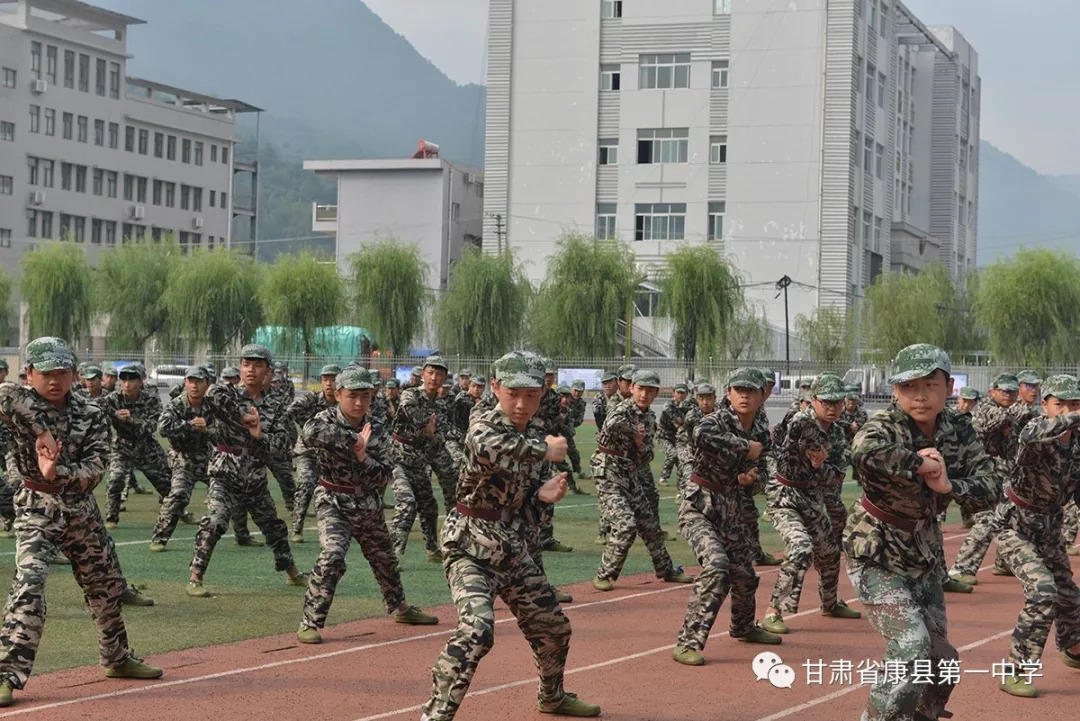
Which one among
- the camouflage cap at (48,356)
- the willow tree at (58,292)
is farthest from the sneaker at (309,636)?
the willow tree at (58,292)

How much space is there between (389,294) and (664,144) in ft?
60.0

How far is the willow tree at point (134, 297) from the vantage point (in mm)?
62406

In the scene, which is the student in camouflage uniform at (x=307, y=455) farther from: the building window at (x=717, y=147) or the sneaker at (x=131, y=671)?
the building window at (x=717, y=147)

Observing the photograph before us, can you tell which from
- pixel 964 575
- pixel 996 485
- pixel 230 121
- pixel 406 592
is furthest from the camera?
pixel 230 121

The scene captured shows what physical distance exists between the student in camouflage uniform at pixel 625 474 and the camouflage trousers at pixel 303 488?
4296 millimetres

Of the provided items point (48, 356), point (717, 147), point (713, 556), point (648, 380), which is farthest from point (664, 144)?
point (48, 356)

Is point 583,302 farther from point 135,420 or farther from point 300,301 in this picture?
point 135,420

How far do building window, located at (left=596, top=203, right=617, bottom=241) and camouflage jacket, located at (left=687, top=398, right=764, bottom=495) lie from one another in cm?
6186

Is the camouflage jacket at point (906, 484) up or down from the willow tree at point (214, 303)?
down

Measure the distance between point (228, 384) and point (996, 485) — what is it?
8.58 m

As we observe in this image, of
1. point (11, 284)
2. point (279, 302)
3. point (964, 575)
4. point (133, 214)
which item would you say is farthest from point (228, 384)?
point (133, 214)

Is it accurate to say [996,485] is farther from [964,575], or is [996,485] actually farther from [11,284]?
[11,284]

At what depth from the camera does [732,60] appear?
2729 inches

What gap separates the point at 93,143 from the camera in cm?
9050
